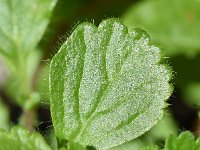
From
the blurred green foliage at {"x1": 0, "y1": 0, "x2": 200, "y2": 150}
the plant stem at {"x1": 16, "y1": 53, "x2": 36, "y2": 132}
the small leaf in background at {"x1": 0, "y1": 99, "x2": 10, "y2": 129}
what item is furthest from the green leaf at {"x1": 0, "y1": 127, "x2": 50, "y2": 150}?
the small leaf in background at {"x1": 0, "y1": 99, "x2": 10, "y2": 129}

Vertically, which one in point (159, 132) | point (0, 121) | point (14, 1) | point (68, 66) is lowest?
point (0, 121)

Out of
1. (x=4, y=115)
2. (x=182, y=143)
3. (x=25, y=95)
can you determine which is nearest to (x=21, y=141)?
(x=182, y=143)

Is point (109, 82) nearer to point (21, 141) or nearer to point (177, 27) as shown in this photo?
point (21, 141)

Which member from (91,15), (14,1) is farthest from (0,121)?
(14,1)

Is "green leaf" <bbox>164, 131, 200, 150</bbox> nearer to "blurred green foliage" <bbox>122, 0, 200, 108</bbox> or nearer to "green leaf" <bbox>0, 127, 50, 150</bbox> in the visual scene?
"green leaf" <bbox>0, 127, 50, 150</bbox>

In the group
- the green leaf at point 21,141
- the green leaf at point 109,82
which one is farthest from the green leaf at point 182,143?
the green leaf at point 21,141

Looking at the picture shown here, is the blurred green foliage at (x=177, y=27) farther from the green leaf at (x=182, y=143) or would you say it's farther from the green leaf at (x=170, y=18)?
the green leaf at (x=182, y=143)

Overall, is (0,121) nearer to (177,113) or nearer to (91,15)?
(91,15)
